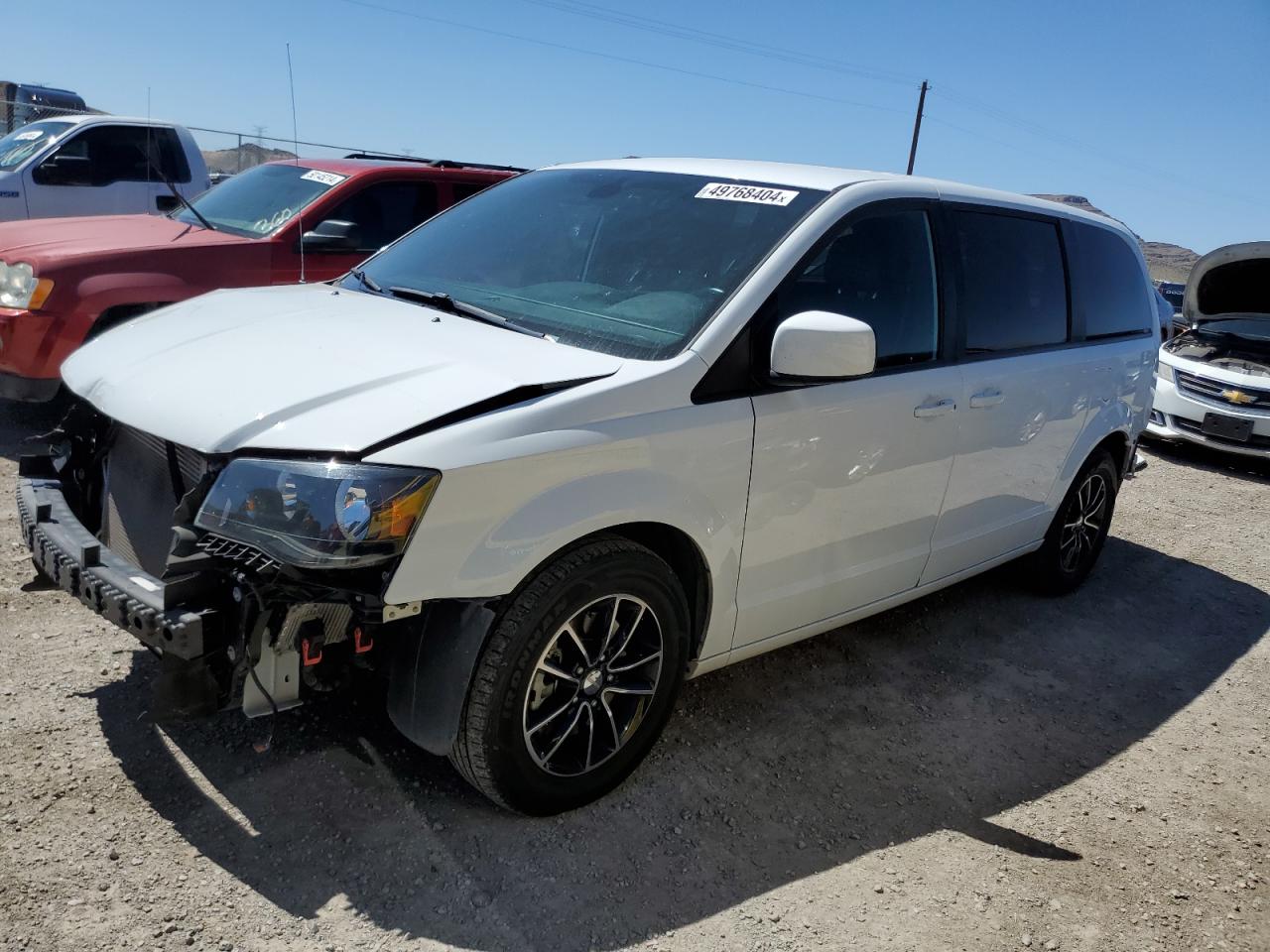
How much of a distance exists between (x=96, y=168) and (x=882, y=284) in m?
8.89

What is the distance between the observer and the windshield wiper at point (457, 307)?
3.09 meters

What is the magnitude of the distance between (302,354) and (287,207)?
431cm

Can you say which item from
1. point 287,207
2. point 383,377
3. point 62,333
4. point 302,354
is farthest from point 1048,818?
point 287,207

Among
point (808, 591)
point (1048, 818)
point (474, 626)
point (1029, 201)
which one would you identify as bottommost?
point (1048, 818)

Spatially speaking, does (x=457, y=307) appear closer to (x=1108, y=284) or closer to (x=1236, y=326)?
(x=1108, y=284)

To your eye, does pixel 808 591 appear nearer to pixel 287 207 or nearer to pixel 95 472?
pixel 95 472

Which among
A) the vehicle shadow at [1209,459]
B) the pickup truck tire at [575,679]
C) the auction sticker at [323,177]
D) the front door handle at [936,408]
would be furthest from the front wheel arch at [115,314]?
the vehicle shadow at [1209,459]

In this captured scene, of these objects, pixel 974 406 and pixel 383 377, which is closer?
pixel 383 377

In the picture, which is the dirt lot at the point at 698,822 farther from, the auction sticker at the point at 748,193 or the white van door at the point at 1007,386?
the auction sticker at the point at 748,193

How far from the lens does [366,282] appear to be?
372cm

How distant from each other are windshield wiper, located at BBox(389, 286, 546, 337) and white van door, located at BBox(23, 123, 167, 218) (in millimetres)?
7256

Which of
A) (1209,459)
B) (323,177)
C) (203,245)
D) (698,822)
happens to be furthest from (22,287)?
(1209,459)

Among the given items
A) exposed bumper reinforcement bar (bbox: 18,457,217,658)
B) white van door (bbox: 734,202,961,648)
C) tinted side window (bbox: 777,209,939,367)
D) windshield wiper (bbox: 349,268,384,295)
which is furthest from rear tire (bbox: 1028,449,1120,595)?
exposed bumper reinforcement bar (bbox: 18,457,217,658)

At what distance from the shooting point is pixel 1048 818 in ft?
10.9
